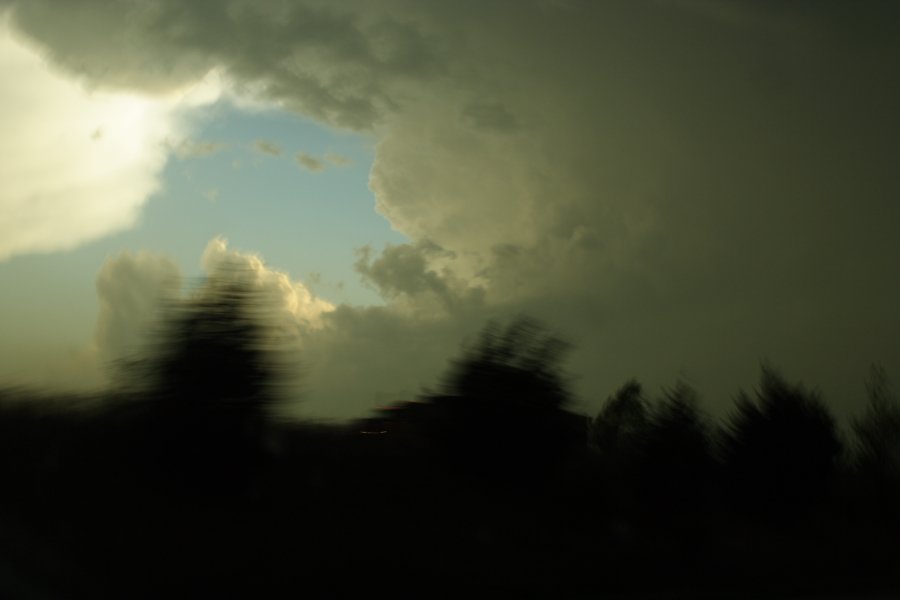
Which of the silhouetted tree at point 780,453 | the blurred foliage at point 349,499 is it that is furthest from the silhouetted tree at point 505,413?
the silhouetted tree at point 780,453

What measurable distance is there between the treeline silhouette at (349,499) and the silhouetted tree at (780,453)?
3.62 metres

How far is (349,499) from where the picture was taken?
15.7 meters

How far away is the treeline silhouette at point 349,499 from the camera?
11617mm

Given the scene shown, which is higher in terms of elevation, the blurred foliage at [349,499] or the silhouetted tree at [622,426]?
the silhouetted tree at [622,426]

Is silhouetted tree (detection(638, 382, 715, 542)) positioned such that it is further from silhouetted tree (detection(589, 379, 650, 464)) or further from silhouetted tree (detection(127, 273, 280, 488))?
silhouetted tree (detection(127, 273, 280, 488))

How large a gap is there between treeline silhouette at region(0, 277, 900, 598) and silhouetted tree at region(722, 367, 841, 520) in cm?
362

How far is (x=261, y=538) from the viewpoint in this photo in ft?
43.0

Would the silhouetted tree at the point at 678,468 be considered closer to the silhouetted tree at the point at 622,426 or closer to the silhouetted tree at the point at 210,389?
the silhouetted tree at the point at 622,426

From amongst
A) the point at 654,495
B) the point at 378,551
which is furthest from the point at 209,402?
the point at 654,495

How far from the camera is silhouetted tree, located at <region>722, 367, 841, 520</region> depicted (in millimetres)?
31047

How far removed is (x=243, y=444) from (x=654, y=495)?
15079mm

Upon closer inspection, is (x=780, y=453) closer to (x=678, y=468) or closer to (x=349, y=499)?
(x=678, y=468)

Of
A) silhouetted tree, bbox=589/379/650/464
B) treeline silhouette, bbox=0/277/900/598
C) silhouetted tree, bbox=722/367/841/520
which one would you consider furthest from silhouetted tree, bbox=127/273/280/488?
silhouetted tree, bbox=722/367/841/520

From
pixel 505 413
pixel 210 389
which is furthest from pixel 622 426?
pixel 210 389
